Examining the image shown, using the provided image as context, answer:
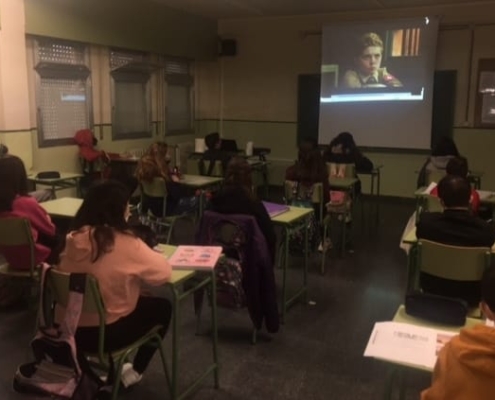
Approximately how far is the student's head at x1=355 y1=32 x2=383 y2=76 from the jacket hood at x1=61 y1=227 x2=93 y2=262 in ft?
20.6

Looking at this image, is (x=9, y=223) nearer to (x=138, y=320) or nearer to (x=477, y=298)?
(x=138, y=320)

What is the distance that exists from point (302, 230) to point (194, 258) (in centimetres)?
159

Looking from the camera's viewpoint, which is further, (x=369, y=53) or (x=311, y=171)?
(x=369, y=53)

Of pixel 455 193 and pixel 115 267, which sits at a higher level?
pixel 455 193

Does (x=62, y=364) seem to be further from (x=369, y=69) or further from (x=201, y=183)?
(x=369, y=69)

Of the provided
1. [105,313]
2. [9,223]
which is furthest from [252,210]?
[9,223]

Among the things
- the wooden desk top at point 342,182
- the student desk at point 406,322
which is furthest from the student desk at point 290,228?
the student desk at point 406,322

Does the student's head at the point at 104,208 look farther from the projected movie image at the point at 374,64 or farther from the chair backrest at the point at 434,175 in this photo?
the projected movie image at the point at 374,64

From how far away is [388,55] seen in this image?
741cm

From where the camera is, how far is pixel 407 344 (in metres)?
1.65

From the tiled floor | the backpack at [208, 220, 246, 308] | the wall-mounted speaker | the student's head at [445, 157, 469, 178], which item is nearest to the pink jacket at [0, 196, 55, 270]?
the tiled floor

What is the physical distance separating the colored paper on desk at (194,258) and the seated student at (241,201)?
0.55 meters

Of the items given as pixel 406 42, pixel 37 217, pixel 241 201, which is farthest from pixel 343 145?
pixel 37 217

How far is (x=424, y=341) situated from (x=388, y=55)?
6.42 metres
